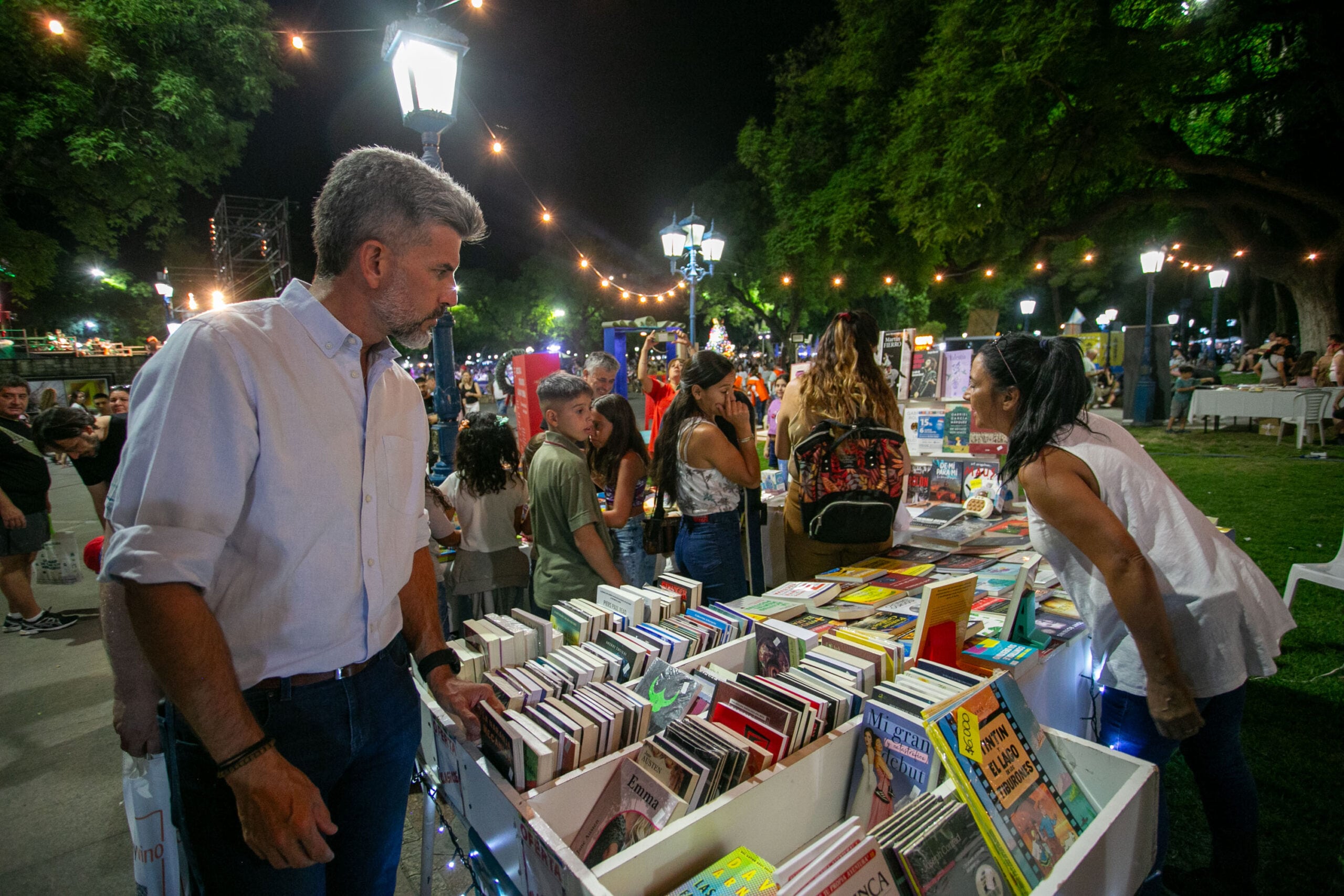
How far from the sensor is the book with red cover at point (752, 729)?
61.4 inches

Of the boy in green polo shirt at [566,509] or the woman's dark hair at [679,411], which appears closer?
the boy in green polo shirt at [566,509]

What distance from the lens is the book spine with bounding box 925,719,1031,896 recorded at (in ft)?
4.73

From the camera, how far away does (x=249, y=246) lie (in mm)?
33000

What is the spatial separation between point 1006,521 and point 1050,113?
33.8ft

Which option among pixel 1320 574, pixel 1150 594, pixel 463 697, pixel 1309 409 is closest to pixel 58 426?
pixel 463 697

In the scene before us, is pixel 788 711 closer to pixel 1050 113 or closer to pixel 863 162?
pixel 1050 113

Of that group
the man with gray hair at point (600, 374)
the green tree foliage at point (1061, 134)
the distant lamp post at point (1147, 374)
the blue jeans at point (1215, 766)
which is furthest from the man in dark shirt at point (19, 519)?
the distant lamp post at point (1147, 374)

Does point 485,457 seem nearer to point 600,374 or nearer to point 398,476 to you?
point 600,374

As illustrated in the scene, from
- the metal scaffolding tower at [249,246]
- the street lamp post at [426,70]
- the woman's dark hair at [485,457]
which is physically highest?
the metal scaffolding tower at [249,246]

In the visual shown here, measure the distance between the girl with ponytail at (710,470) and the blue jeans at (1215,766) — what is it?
6.48ft

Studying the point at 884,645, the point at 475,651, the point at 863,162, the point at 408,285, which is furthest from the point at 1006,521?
the point at 863,162

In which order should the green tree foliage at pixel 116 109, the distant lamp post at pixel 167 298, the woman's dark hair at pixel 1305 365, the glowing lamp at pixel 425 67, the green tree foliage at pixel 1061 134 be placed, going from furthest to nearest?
1. the distant lamp post at pixel 167 298
2. the woman's dark hair at pixel 1305 365
3. the green tree foliage at pixel 116 109
4. the green tree foliage at pixel 1061 134
5. the glowing lamp at pixel 425 67

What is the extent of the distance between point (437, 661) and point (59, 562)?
7400mm

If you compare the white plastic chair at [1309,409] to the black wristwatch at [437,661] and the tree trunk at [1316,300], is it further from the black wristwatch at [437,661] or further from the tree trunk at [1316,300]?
the black wristwatch at [437,661]
